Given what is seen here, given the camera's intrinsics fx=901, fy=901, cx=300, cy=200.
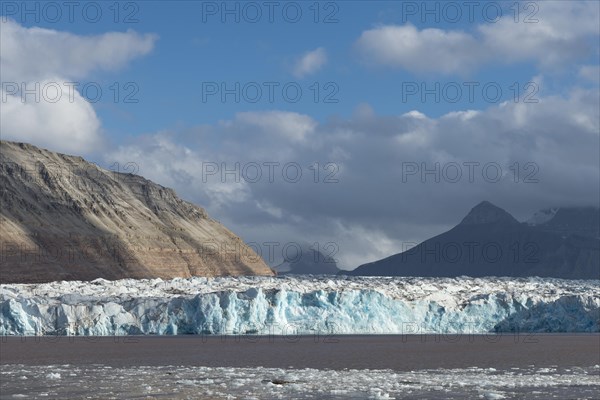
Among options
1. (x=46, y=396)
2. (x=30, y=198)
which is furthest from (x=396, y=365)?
(x=30, y=198)

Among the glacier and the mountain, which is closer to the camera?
the glacier

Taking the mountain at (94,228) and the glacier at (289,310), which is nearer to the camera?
the glacier at (289,310)

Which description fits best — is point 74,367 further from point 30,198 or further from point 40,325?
point 30,198

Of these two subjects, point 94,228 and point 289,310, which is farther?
point 94,228

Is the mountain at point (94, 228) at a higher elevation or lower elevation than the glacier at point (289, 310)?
higher

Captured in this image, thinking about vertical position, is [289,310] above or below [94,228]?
below
